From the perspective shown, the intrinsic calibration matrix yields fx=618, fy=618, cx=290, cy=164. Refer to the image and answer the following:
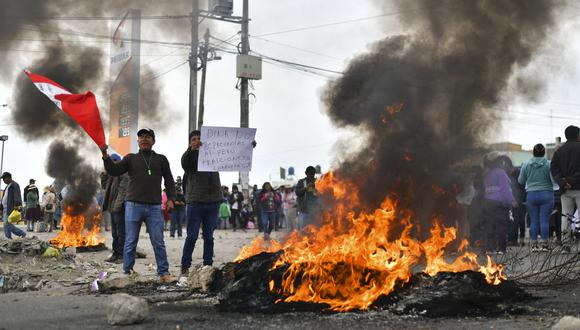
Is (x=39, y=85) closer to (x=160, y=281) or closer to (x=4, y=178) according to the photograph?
(x=160, y=281)

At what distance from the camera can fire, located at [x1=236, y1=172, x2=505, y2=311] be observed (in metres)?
5.64

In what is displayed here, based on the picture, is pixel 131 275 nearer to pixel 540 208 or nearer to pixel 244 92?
pixel 540 208

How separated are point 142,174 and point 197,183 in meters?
0.79

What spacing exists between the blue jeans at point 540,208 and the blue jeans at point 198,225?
5337mm

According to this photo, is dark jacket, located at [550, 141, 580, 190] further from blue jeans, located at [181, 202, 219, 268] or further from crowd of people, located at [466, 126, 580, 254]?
blue jeans, located at [181, 202, 219, 268]

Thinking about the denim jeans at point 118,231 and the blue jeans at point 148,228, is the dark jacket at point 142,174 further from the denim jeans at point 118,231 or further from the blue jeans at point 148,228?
the denim jeans at point 118,231

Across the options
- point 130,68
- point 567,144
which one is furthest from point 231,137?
point 130,68

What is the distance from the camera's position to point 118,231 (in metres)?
10.3

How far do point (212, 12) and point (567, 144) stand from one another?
1319 cm

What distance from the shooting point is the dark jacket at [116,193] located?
10.1 metres

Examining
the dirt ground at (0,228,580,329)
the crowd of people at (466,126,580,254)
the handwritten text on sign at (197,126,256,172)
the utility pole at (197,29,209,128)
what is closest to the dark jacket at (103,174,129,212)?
the handwritten text on sign at (197,126,256,172)

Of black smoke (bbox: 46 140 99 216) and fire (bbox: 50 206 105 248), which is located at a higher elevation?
black smoke (bbox: 46 140 99 216)

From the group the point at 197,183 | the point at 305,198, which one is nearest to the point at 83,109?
the point at 197,183

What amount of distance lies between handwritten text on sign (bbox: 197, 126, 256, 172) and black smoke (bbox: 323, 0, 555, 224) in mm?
1242
